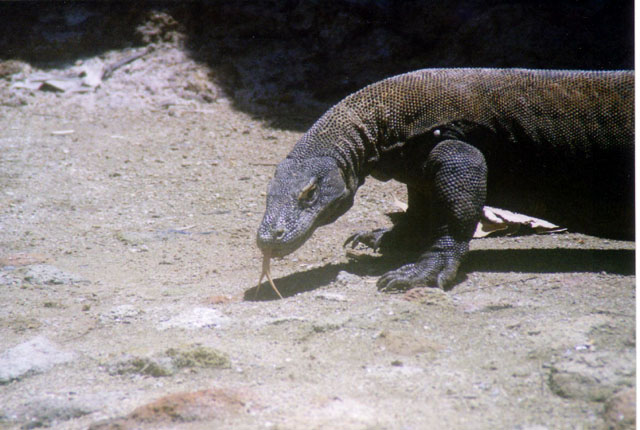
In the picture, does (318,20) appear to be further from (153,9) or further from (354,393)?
(354,393)

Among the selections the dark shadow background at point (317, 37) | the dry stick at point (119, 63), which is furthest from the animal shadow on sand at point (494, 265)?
the dry stick at point (119, 63)

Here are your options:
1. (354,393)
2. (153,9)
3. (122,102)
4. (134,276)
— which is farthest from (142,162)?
(354,393)

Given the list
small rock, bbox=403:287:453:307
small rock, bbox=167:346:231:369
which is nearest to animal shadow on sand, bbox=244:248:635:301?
small rock, bbox=403:287:453:307

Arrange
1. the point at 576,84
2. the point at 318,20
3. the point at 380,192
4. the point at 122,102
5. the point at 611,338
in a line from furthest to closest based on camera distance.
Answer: the point at 318,20 < the point at 122,102 < the point at 380,192 < the point at 576,84 < the point at 611,338

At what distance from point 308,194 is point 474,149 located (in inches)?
35.8

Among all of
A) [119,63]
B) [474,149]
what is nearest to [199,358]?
[474,149]

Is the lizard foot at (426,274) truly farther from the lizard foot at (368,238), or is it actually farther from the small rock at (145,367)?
the small rock at (145,367)

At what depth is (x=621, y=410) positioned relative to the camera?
6.38ft

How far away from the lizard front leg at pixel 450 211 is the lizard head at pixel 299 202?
454mm

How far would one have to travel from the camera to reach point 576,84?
148 inches

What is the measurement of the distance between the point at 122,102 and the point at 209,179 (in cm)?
263

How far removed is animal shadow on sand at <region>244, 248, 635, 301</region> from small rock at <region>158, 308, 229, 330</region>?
39 cm

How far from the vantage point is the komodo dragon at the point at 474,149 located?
3.56 meters

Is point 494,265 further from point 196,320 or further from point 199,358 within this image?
point 199,358
